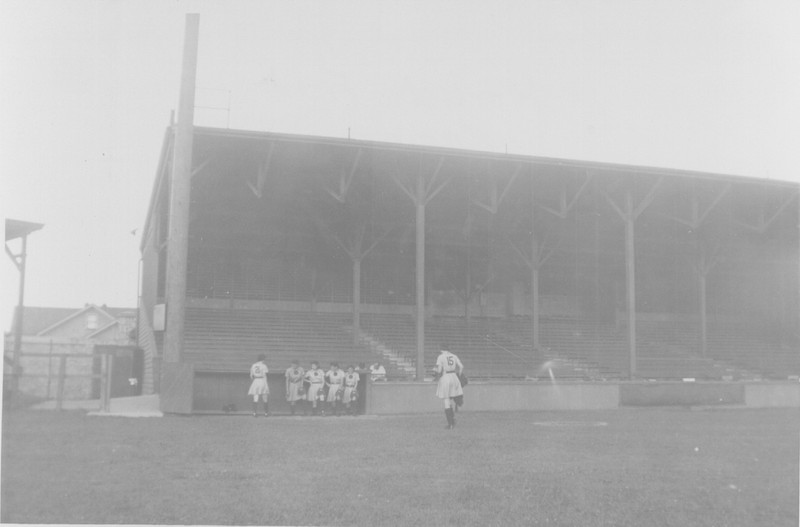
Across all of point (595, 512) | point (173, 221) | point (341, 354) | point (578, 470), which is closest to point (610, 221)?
point (341, 354)

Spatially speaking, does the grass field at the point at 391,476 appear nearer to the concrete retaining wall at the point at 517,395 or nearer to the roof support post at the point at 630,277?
the concrete retaining wall at the point at 517,395

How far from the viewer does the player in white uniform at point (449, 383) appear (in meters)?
17.0

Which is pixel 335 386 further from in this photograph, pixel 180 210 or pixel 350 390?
pixel 180 210

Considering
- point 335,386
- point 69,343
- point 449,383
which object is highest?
point 69,343

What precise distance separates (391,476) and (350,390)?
1300cm

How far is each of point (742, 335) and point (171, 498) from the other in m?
34.8

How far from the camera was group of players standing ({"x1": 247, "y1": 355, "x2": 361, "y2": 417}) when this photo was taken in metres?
22.2

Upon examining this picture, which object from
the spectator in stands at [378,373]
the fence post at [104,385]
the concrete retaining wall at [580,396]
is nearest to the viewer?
the fence post at [104,385]

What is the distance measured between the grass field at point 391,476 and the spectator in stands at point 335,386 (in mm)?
6464

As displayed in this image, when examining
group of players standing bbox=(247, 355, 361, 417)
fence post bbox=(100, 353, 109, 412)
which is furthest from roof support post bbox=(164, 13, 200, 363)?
group of players standing bbox=(247, 355, 361, 417)

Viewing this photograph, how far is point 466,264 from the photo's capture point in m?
38.8

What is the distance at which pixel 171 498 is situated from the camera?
8.23 meters

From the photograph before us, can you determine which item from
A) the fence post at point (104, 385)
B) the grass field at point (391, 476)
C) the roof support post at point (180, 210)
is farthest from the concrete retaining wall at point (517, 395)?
the grass field at point (391, 476)

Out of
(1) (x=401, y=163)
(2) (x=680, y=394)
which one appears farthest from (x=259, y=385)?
(2) (x=680, y=394)
